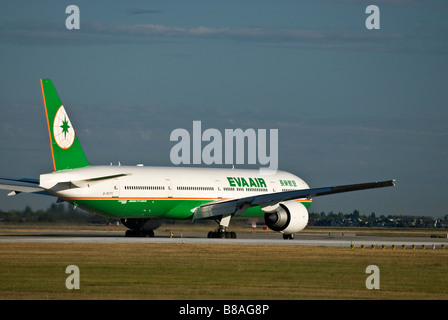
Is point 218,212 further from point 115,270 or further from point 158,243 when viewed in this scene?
point 115,270

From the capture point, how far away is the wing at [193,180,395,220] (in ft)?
154

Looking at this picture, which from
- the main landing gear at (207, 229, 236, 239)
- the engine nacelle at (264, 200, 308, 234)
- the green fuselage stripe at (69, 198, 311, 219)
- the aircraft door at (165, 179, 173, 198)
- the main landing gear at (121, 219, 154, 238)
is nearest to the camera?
the green fuselage stripe at (69, 198, 311, 219)

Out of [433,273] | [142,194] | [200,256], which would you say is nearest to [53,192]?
[142,194]

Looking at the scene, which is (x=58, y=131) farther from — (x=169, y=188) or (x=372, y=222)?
(x=372, y=222)

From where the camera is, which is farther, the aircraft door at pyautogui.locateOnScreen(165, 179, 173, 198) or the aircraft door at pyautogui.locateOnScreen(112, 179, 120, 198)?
the aircraft door at pyautogui.locateOnScreen(165, 179, 173, 198)

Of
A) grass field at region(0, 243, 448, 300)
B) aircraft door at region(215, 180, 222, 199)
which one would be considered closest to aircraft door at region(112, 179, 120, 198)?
grass field at region(0, 243, 448, 300)

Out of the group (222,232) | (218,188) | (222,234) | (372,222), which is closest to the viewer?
(222,234)

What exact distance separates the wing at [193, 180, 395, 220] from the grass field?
7746 mm

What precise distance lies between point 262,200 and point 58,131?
41.4ft

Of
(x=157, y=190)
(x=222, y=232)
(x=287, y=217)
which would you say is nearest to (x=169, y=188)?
(x=157, y=190)

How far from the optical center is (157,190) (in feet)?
161

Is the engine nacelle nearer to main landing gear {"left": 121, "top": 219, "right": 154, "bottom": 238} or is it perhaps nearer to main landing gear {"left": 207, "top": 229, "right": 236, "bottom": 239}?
main landing gear {"left": 207, "top": 229, "right": 236, "bottom": 239}

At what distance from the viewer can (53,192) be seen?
43812mm
